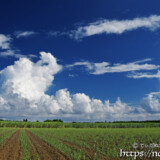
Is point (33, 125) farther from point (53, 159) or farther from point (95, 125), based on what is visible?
point (53, 159)

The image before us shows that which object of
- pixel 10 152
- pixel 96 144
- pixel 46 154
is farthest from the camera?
pixel 96 144

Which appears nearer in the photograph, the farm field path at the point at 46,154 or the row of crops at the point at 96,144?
the farm field path at the point at 46,154

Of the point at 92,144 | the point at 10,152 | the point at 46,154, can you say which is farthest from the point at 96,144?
the point at 10,152

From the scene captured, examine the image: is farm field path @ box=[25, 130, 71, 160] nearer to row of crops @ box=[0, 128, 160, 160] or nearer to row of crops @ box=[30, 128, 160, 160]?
row of crops @ box=[0, 128, 160, 160]

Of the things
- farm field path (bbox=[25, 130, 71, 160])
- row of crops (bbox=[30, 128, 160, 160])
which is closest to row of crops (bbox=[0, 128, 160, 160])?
row of crops (bbox=[30, 128, 160, 160])

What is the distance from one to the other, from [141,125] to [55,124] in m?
41.1

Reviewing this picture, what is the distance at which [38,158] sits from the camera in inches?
617

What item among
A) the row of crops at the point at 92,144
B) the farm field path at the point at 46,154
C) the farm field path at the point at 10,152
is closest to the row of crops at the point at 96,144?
the row of crops at the point at 92,144

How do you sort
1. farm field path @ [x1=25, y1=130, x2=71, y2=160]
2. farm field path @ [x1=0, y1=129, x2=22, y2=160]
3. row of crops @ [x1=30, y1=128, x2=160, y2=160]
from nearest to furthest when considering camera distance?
farm field path @ [x1=25, y1=130, x2=71, y2=160] < farm field path @ [x1=0, y1=129, x2=22, y2=160] < row of crops @ [x1=30, y1=128, x2=160, y2=160]

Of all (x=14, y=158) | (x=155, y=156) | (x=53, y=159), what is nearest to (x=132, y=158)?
(x=155, y=156)

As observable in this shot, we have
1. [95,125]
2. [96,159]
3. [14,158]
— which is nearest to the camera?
[96,159]

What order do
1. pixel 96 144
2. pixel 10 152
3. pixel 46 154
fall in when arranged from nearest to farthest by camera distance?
pixel 46 154
pixel 10 152
pixel 96 144

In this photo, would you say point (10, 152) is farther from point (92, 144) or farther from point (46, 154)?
point (92, 144)

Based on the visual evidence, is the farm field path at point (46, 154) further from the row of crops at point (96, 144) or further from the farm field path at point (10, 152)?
the farm field path at point (10, 152)
